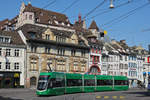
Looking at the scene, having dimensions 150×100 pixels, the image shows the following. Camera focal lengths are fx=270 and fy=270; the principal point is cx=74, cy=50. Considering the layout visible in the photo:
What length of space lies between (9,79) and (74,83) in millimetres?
17836

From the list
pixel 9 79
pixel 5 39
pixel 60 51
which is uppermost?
pixel 5 39

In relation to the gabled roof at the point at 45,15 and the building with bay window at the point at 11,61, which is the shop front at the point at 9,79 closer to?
the building with bay window at the point at 11,61

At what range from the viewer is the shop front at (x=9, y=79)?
5009cm

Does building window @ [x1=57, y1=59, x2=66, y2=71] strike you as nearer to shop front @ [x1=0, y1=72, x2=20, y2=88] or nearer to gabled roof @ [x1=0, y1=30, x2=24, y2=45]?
gabled roof @ [x1=0, y1=30, x2=24, y2=45]

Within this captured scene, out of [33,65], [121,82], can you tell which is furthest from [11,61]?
[121,82]

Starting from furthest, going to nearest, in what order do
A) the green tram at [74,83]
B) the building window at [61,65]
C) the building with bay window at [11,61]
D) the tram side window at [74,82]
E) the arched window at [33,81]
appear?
the building window at [61,65], the arched window at [33,81], the building with bay window at [11,61], the tram side window at [74,82], the green tram at [74,83]

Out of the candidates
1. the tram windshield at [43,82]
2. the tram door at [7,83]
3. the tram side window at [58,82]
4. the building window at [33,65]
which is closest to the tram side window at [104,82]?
the tram side window at [58,82]

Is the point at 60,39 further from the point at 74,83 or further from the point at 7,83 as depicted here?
the point at 74,83

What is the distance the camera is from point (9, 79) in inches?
2002

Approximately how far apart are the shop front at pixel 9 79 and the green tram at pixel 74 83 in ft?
54.2

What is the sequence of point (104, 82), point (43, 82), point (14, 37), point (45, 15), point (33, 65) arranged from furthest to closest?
point (45, 15), point (33, 65), point (14, 37), point (104, 82), point (43, 82)

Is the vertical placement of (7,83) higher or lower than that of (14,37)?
lower

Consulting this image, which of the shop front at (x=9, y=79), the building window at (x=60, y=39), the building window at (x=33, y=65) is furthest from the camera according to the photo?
the building window at (x=60, y=39)

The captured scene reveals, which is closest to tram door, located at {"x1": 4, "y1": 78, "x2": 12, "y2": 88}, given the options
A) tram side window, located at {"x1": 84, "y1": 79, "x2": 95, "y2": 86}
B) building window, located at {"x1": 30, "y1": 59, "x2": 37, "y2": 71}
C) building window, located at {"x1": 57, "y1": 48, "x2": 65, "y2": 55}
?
building window, located at {"x1": 30, "y1": 59, "x2": 37, "y2": 71}
